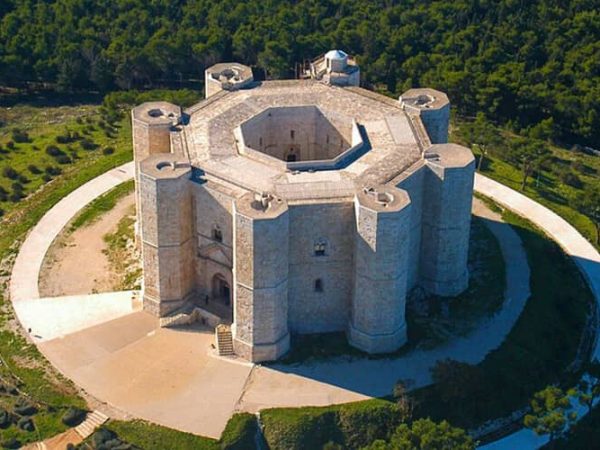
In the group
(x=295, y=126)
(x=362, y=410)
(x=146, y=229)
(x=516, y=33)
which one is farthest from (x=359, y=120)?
(x=516, y=33)

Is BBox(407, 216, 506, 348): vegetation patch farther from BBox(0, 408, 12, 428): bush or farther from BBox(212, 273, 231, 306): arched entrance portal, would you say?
BBox(0, 408, 12, 428): bush

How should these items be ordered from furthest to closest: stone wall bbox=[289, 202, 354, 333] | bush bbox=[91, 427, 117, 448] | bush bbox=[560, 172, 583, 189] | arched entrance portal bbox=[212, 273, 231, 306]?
bush bbox=[560, 172, 583, 189], arched entrance portal bbox=[212, 273, 231, 306], stone wall bbox=[289, 202, 354, 333], bush bbox=[91, 427, 117, 448]

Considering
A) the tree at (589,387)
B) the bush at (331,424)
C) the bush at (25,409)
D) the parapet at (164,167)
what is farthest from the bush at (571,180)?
the bush at (25,409)

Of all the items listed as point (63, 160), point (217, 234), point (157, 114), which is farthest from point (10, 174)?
point (217, 234)

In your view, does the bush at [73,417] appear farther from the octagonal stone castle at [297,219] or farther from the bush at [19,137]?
the bush at [19,137]

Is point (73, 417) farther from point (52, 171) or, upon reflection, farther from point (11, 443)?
point (52, 171)

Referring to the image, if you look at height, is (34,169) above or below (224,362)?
above

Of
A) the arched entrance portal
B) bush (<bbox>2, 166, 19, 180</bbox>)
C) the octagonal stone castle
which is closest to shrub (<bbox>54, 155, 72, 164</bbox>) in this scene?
bush (<bbox>2, 166, 19, 180</bbox>)
